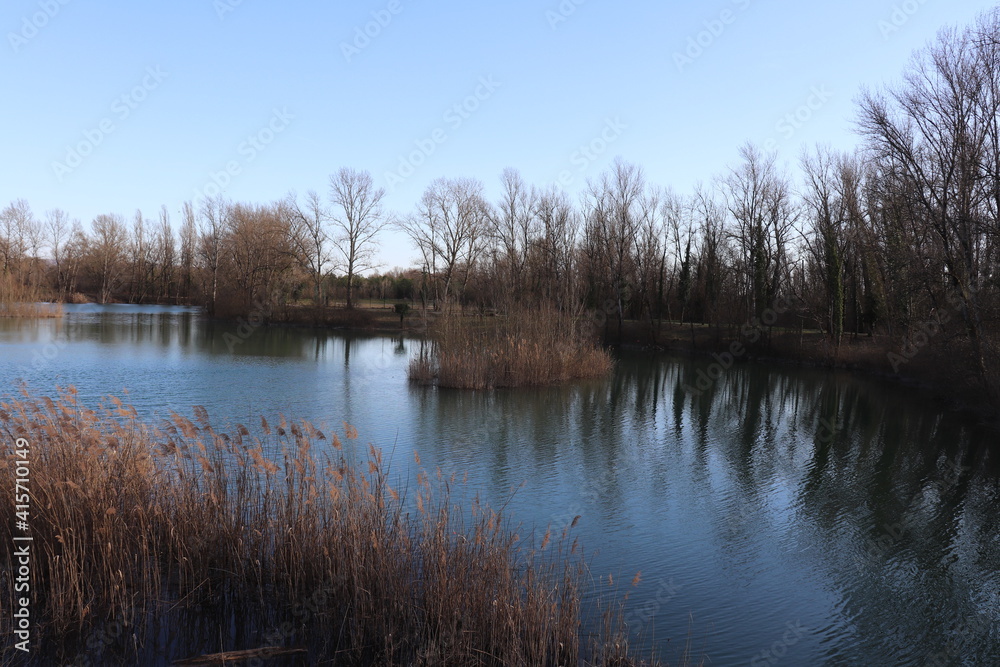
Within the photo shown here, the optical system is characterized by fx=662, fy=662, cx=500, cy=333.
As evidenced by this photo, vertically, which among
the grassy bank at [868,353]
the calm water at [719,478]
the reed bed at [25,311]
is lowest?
the calm water at [719,478]

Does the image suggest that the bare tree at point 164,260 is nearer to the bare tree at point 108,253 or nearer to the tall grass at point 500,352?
the bare tree at point 108,253

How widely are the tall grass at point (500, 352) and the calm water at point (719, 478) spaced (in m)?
0.77

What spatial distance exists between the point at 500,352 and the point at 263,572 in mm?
12959

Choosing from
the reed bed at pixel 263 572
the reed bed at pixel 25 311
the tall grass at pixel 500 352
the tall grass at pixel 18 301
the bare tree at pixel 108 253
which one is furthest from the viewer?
the bare tree at pixel 108 253

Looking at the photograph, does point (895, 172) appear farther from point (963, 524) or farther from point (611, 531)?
point (611, 531)

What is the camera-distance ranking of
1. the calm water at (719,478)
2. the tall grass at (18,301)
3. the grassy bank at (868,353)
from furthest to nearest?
the tall grass at (18,301) < the grassy bank at (868,353) < the calm water at (719,478)

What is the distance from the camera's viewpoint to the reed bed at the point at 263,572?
429 centimetres

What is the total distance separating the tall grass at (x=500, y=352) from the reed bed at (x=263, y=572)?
A: 11.7 meters

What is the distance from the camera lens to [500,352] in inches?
709

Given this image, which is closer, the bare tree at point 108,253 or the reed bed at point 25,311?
the reed bed at point 25,311

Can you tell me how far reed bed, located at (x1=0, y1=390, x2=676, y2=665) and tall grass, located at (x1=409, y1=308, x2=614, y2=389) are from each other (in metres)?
11.7

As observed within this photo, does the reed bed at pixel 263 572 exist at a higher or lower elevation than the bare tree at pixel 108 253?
lower

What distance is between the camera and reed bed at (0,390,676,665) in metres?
4.29

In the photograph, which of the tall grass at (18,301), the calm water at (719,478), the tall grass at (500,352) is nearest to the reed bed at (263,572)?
the calm water at (719,478)
